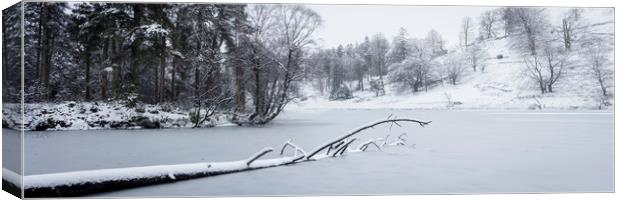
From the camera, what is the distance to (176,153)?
23.7 feet

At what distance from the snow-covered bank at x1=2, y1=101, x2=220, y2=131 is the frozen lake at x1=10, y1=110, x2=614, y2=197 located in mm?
116

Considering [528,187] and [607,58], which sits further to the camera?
[607,58]

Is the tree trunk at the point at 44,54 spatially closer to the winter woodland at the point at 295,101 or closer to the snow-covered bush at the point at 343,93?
the winter woodland at the point at 295,101

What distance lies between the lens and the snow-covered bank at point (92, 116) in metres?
7.01

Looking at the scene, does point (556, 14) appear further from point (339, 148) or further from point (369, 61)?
point (339, 148)

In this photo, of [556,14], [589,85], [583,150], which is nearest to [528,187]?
[583,150]

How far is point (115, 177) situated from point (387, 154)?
3.33 metres

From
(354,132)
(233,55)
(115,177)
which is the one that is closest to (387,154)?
(354,132)

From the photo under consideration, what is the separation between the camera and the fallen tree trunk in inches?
261

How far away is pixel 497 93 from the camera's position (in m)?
8.23

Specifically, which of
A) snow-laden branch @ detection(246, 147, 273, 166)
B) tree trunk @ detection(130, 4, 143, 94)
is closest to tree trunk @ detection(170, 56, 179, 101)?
tree trunk @ detection(130, 4, 143, 94)

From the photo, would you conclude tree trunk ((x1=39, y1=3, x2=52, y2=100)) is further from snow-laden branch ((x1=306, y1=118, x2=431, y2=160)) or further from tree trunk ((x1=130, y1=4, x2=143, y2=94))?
snow-laden branch ((x1=306, y1=118, x2=431, y2=160))

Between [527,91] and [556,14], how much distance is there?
106cm

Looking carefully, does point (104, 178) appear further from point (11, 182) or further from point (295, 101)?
point (295, 101)
